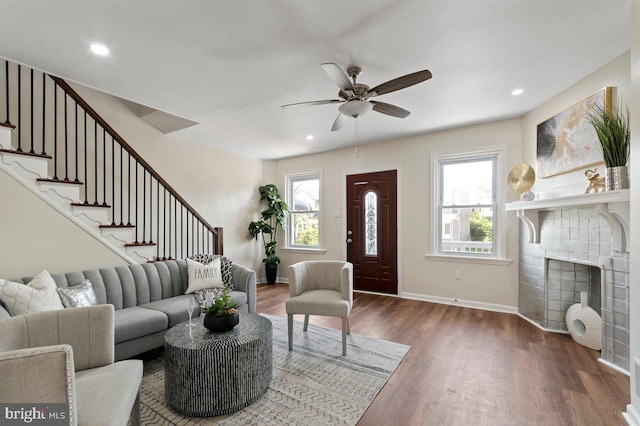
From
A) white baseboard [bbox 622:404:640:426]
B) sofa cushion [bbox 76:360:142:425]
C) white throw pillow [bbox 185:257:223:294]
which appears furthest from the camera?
white throw pillow [bbox 185:257:223:294]

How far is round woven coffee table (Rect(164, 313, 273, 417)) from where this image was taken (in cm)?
184

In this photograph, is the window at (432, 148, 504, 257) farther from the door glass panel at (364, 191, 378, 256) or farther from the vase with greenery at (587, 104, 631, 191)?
the vase with greenery at (587, 104, 631, 191)

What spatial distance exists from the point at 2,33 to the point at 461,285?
5413 mm

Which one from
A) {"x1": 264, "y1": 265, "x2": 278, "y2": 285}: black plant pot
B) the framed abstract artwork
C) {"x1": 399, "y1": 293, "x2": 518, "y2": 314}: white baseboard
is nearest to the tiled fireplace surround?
{"x1": 399, "y1": 293, "x2": 518, "y2": 314}: white baseboard

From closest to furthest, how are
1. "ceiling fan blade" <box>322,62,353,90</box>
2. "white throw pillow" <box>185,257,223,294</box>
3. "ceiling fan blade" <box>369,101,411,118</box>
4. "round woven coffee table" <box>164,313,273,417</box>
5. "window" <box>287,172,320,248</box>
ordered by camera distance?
1. "round woven coffee table" <box>164,313,273,417</box>
2. "ceiling fan blade" <box>322,62,353,90</box>
3. "ceiling fan blade" <box>369,101,411,118</box>
4. "white throw pillow" <box>185,257,223,294</box>
5. "window" <box>287,172,320,248</box>

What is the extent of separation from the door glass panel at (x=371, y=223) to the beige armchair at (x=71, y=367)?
12.9ft

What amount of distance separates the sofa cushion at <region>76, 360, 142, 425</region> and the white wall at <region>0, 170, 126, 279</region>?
162 cm

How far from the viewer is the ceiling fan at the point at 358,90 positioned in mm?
2094

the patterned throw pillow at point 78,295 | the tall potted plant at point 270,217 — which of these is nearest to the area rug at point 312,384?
the patterned throw pillow at point 78,295

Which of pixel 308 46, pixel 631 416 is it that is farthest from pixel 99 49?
pixel 631 416

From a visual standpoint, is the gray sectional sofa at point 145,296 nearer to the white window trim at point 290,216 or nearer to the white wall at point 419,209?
the white window trim at point 290,216

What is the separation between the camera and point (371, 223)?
5.05 m

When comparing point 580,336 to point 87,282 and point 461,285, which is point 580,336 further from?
point 87,282

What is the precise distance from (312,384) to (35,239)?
2.75 metres
